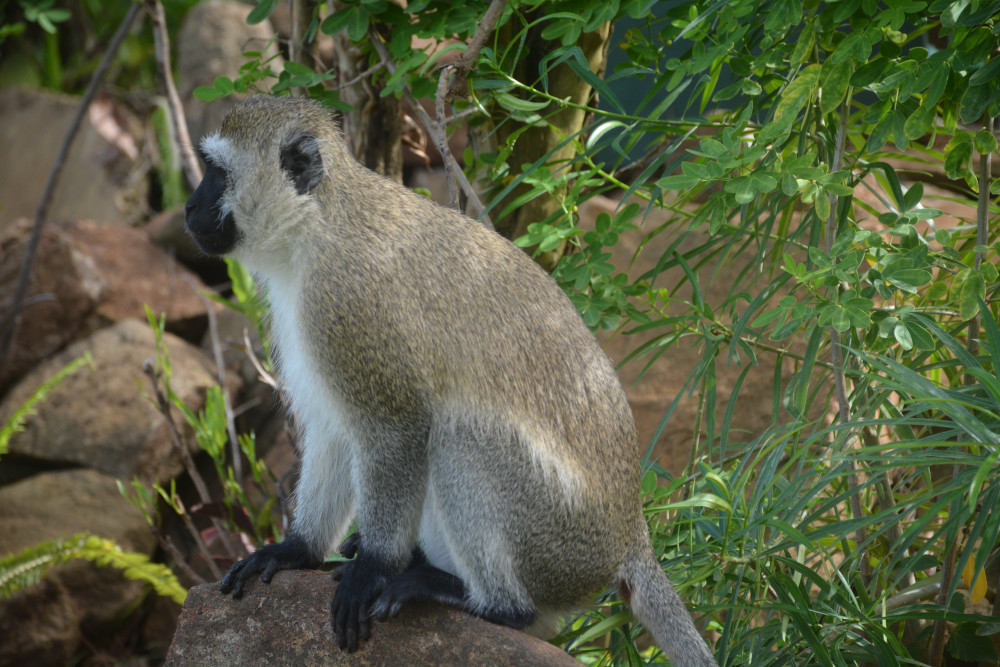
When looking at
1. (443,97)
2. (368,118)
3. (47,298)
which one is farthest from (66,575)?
(443,97)

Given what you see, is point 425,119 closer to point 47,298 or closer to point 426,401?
point 426,401

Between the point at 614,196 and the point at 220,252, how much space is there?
4385 millimetres

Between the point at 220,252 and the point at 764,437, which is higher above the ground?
the point at 220,252

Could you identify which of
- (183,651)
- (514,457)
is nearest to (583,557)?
(514,457)

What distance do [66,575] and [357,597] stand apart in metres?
4.57

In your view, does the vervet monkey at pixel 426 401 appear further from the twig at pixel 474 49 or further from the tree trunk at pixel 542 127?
the tree trunk at pixel 542 127

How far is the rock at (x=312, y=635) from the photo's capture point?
268 centimetres

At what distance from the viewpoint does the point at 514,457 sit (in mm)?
2916

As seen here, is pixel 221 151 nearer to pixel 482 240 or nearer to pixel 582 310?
pixel 482 240

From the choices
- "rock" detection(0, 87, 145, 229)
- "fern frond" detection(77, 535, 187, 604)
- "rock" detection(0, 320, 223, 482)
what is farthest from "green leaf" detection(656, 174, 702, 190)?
"rock" detection(0, 87, 145, 229)

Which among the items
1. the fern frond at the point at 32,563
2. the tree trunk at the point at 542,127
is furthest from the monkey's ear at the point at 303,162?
the fern frond at the point at 32,563

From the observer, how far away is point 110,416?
22.3 feet

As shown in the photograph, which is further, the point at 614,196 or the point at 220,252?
the point at 614,196

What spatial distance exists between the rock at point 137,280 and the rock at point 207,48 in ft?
4.36
